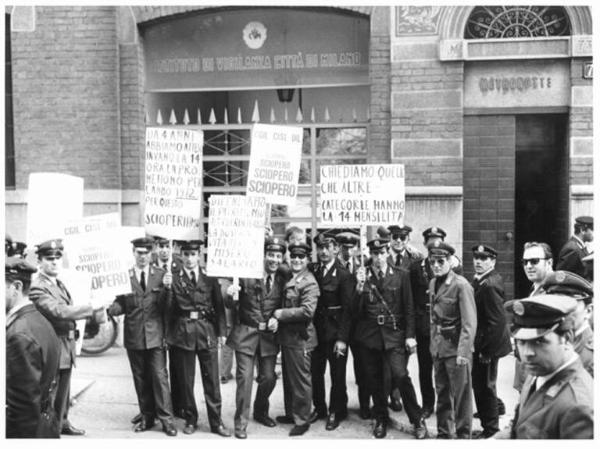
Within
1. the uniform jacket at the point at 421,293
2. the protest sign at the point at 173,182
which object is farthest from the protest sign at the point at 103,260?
the uniform jacket at the point at 421,293

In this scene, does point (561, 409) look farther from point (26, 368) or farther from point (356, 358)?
point (356, 358)

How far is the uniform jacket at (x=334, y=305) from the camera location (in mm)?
7172

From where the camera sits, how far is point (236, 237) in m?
6.86

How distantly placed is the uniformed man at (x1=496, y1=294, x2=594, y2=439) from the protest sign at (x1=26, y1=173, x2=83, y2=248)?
15.0ft

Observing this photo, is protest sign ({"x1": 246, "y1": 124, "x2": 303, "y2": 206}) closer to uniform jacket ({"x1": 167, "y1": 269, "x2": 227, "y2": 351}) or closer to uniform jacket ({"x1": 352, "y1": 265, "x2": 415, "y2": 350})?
uniform jacket ({"x1": 167, "y1": 269, "x2": 227, "y2": 351})

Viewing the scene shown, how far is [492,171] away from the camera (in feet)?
34.4

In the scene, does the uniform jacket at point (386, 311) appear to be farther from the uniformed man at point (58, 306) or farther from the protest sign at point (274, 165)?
the uniformed man at point (58, 306)

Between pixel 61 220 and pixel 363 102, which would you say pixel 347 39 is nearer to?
pixel 363 102

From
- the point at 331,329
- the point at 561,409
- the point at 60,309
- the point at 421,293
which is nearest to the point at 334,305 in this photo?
the point at 331,329

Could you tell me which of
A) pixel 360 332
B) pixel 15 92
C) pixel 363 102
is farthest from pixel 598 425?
pixel 15 92

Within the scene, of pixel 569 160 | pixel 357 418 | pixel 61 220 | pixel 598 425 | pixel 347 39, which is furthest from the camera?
pixel 347 39

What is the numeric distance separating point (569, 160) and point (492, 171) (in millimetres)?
1082

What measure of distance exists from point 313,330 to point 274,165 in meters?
1.79

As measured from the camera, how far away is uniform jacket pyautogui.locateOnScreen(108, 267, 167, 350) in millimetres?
6871
